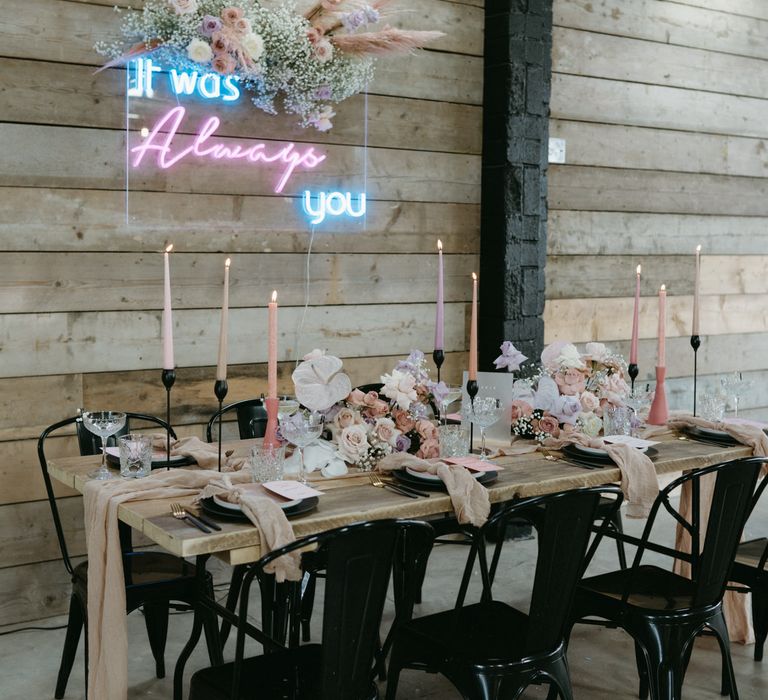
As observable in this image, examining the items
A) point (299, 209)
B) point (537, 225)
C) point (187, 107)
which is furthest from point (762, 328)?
point (187, 107)

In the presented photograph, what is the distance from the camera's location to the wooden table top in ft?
7.33

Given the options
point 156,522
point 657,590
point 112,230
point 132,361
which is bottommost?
point 657,590

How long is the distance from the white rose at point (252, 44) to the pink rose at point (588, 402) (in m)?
1.68

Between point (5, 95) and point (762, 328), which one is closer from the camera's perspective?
point (5, 95)

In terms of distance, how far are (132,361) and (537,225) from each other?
6.22ft

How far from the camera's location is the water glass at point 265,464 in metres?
2.55

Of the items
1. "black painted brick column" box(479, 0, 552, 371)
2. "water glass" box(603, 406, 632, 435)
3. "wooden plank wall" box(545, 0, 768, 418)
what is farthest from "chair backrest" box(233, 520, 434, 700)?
"wooden plank wall" box(545, 0, 768, 418)

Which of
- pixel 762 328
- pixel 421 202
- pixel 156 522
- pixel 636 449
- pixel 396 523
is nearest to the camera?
pixel 396 523

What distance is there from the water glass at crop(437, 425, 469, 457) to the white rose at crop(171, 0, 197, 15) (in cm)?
174

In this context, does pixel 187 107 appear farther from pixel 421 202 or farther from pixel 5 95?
pixel 421 202

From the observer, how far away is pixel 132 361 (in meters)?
3.72

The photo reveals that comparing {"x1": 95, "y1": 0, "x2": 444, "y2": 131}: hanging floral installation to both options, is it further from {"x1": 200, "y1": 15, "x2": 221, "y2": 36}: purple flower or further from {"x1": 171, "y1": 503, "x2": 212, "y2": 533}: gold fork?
{"x1": 171, "y1": 503, "x2": 212, "y2": 533}: gold fork

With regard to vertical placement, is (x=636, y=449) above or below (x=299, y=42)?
below

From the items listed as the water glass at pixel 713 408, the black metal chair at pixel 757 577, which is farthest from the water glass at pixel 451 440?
the water glass at pixel 713 408
